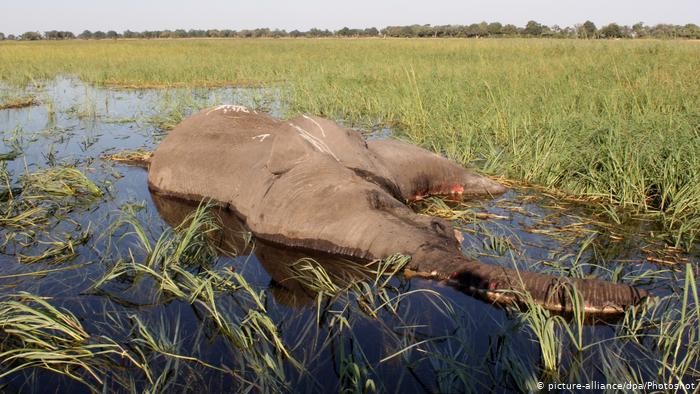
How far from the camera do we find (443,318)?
3287 millimetres

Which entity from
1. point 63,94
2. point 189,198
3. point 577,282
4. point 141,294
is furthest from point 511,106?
point 63,94

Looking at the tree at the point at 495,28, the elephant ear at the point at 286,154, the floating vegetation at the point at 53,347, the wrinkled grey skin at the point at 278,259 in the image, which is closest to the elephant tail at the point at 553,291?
the wrinkled grey skin at the point at 278,259

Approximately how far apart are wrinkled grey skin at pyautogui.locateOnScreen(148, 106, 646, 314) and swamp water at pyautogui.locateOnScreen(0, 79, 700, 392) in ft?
0.47

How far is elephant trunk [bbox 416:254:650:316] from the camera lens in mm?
3141

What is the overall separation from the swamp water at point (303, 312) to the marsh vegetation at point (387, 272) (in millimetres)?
14

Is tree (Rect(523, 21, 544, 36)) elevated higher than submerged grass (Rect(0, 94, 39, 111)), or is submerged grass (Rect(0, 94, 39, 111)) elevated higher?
tree (Rect(523, 21, 544, 36))

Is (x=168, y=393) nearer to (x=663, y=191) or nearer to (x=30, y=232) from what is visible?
(x=30, y=232)

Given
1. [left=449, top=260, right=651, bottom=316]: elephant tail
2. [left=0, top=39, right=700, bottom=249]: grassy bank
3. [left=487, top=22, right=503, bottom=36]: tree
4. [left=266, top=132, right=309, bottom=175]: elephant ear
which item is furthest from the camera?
[left=487, top=22, right=503, bottom=36]: tree

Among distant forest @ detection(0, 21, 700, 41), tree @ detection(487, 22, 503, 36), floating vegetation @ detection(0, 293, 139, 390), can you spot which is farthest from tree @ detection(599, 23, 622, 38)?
tree @ detection(487, 22, 503, 36)

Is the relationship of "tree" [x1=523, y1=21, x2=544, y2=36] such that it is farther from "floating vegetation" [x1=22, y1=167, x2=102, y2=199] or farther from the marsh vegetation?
"floating vegetation" [x1=22, y1=167, x2=102, y2=199]

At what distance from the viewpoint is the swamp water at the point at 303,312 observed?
9.01ft

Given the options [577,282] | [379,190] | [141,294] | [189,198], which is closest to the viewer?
[577,282]

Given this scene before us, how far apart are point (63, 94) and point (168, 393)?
→ 13387 mm

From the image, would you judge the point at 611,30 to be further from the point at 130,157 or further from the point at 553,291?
the point at 553,291
